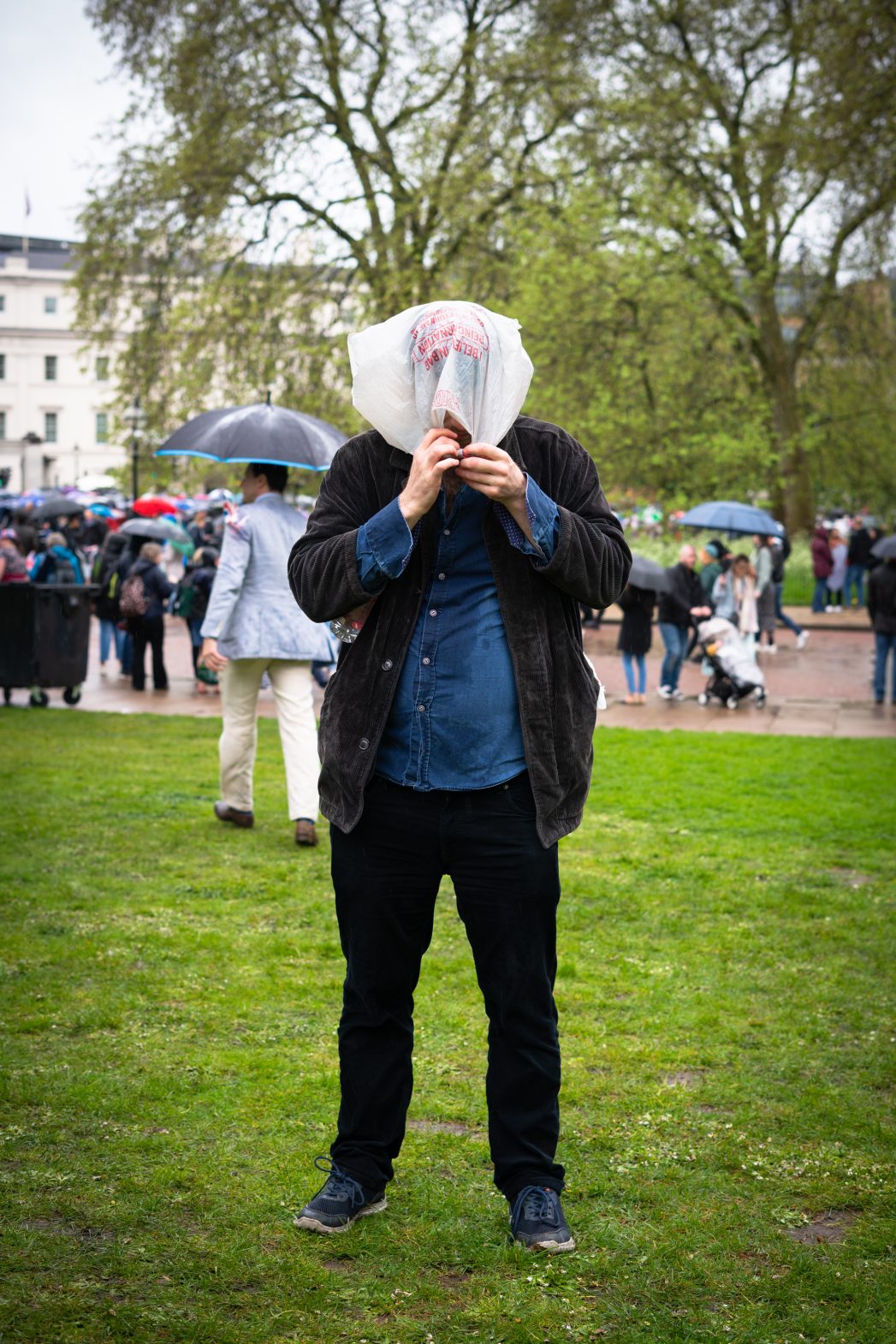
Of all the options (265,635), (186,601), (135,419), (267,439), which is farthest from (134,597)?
(135,419)

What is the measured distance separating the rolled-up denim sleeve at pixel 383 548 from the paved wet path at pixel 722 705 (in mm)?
11087

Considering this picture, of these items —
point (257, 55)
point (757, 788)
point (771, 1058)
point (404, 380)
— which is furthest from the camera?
point (257, 55)

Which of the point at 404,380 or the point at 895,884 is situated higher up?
the point at 404,380

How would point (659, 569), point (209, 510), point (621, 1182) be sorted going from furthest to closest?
point (209, 510) → point (659, 569) → point (621, 1182)

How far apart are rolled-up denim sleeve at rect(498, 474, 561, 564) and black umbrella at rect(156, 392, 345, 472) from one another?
491cm

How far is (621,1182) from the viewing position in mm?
3785

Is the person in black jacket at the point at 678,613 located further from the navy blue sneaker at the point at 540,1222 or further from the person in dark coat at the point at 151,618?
the navy blue sneaker at the point at 540,1222

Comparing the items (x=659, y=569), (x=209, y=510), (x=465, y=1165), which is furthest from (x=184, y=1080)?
(x=209, y=510)

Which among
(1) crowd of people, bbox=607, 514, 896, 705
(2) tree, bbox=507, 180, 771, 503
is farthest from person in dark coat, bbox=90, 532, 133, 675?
(2) tree, bbox=507, 180, 771, 503

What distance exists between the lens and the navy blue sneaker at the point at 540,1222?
3.35 m

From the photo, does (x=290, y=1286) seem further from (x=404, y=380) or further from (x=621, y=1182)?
(x=404, y=380)

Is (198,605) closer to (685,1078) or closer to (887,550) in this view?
(887,550)

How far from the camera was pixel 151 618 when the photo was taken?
52.9 ft

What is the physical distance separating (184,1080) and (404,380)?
231 centimetres
